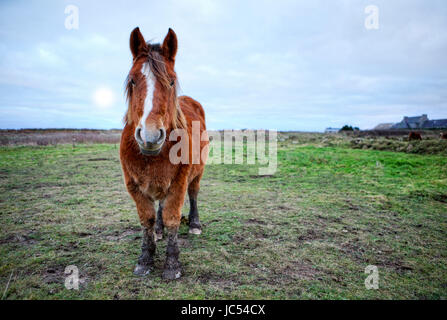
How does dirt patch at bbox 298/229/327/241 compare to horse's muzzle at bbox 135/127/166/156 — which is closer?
horse's muzzle at bbox 135/127/166/156

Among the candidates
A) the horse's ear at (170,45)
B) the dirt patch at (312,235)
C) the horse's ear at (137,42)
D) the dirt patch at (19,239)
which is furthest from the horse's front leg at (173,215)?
the dirt patch at (19,239)

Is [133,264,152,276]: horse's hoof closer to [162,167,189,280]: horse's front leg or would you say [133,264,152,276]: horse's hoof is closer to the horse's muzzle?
[162,167,189,280]: horse's front leg

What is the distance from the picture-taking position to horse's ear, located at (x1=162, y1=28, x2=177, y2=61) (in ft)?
9.40

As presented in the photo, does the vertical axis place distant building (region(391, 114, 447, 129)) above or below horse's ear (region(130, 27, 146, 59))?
above

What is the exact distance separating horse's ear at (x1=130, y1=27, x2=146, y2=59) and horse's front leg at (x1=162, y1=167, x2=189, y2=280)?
5.37ft

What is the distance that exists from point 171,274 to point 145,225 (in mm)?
764

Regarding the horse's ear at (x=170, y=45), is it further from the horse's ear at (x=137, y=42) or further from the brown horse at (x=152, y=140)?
the horse's ear at (x=137, y=42)

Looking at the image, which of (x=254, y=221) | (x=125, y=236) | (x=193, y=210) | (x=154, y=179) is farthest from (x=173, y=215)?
(x=254, y=221)

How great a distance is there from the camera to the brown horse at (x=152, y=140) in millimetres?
2426

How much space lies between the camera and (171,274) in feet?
9.89

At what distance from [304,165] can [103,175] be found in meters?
10.8

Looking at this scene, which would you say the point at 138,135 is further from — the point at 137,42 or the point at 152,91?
the point at 137,42

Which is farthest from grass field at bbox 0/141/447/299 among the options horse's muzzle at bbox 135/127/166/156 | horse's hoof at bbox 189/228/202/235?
horse's muzzle at bbox 135/127/166/156
